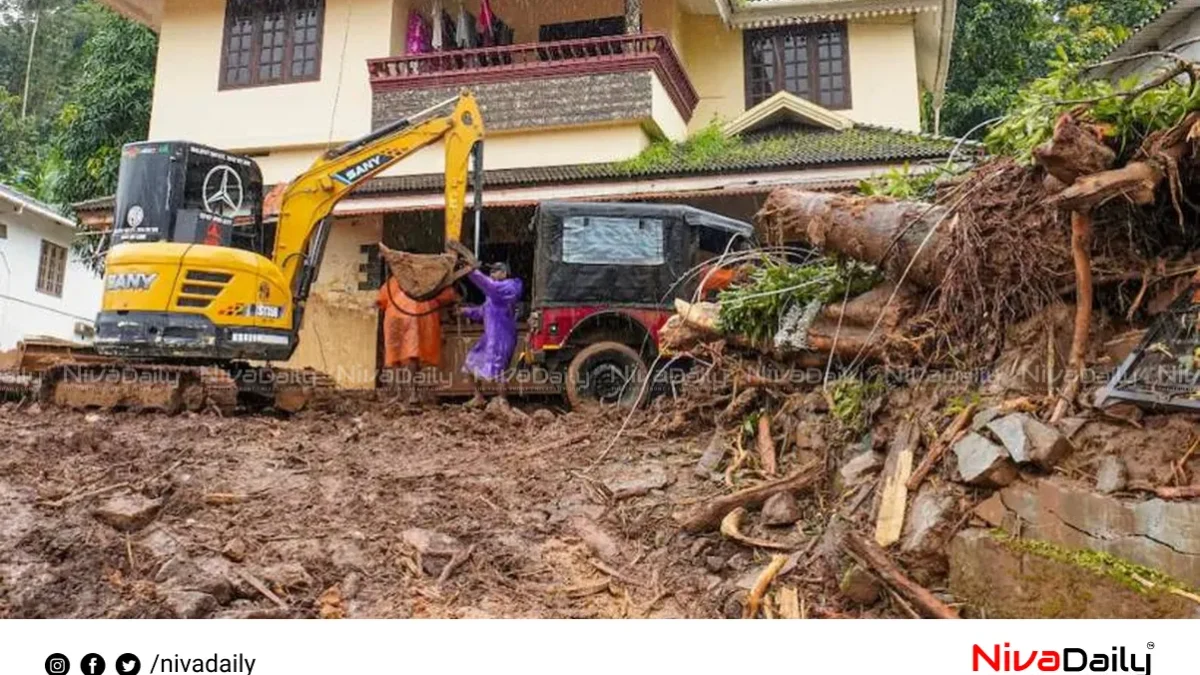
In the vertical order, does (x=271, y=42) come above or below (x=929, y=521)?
above

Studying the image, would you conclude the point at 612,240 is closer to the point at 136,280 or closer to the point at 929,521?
the point at 136,280

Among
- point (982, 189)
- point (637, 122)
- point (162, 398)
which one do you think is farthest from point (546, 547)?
point (637, 122)

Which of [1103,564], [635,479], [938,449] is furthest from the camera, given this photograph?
[635,479]

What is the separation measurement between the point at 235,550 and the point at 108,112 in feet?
55.0

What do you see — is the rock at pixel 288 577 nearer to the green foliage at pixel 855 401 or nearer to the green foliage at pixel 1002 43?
the green foliage at pixel 855 401

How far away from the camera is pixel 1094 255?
4.39 meters

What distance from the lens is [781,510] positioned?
16.6 ft

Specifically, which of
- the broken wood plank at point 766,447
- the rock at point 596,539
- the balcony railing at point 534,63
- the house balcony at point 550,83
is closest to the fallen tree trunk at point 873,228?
the broken wood plank at point 766,447

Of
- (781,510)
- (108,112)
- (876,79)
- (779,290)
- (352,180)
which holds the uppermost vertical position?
(108,112)

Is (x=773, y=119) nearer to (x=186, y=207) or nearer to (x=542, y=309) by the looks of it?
(x=542, y=309)

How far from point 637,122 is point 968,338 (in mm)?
9534

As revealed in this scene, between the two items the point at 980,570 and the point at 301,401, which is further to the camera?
the point at 301,401

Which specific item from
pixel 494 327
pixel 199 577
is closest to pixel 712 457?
pixel 199 577

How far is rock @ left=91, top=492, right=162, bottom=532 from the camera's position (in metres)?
5.16
